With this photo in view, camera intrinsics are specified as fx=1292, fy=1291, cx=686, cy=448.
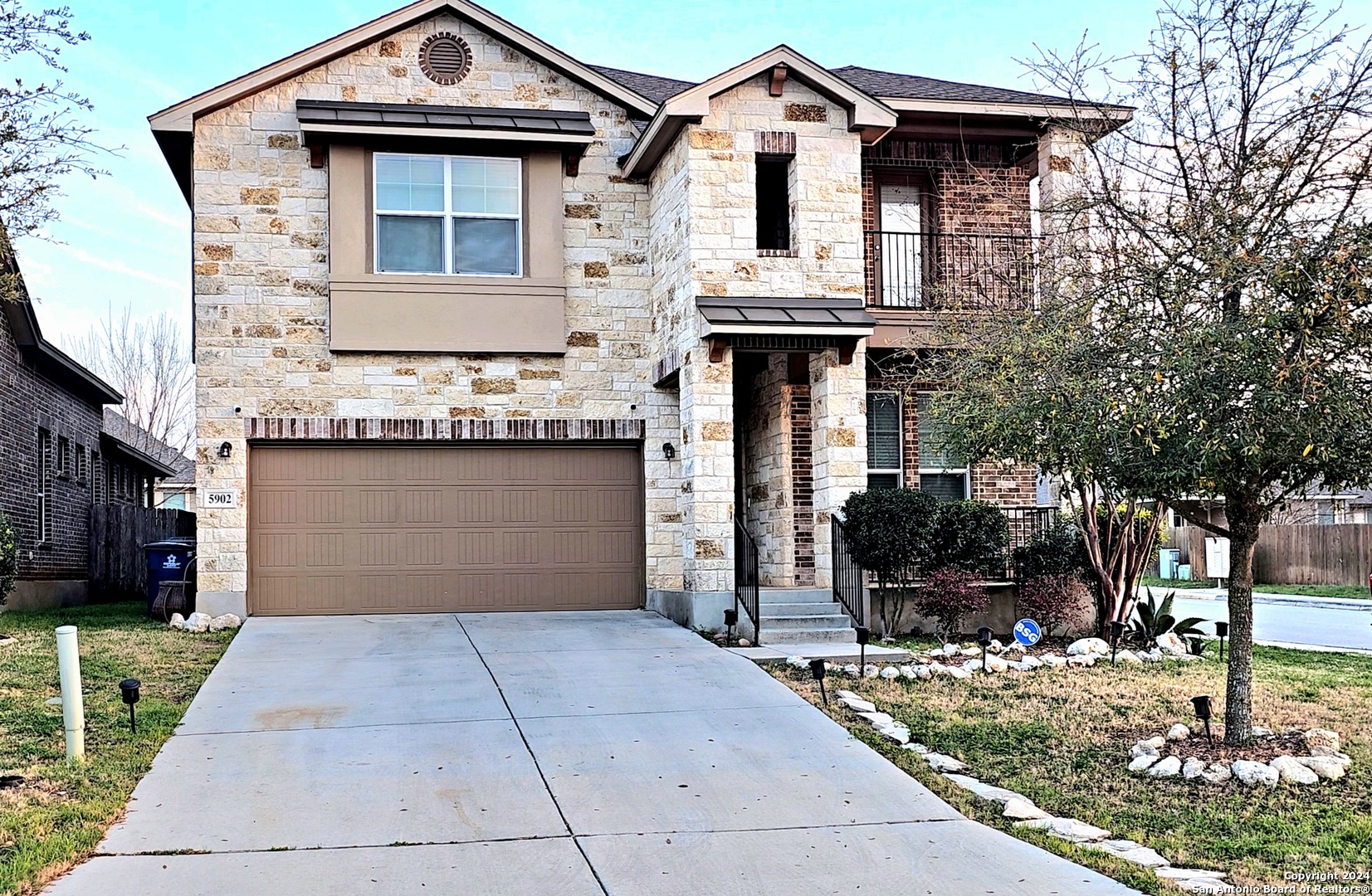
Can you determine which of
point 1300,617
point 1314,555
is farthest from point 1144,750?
point 1314,555

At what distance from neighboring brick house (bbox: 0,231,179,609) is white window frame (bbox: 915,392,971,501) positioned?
10.8 meters

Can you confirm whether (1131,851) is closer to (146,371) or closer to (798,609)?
(798,609)

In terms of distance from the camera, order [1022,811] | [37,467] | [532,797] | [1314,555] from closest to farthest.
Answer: [1022,811]
[532,797]
[37,467]
[1314,555]

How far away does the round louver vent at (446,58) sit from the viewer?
52.8 feet

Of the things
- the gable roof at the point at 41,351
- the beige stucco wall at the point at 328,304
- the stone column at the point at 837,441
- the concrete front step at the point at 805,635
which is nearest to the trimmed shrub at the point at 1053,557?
the stone column at the point at 837,441

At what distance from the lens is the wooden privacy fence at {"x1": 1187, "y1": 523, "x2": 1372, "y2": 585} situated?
1169 inches

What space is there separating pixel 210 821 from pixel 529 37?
11.6 m

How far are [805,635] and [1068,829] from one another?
658 centimetres

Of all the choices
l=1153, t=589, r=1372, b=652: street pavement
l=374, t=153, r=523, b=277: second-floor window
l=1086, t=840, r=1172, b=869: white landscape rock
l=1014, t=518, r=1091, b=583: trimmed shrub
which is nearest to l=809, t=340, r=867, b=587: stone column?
l=1014, t=518, r=1091, b=583: trimmed shrub

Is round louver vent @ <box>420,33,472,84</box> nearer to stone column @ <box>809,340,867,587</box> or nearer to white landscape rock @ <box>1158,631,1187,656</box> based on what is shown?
stone column @ <box>809,340,867,587</box>

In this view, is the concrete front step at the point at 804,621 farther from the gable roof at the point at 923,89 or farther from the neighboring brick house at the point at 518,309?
the gable roof at the point at 923,89

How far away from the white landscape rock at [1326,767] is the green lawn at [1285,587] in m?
15.9

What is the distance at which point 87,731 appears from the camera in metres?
8.81

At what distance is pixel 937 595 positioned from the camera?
14.2m
